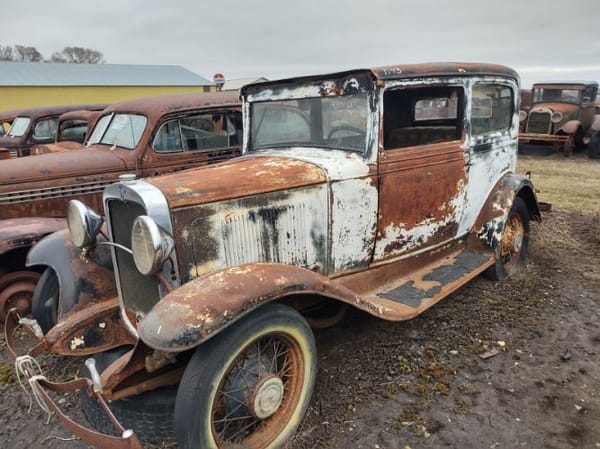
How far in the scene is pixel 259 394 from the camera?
7.43ft

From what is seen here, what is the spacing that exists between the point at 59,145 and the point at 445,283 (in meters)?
5.86

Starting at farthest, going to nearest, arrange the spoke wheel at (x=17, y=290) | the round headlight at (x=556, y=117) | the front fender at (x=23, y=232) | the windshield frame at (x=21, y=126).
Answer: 1. the round headlight at (x=556, y=117)
2. the windshield frame at (x=21, y=126)
3. the spoke wheel at (x=17, y=290)
4. the front fender at (x=23, y=232)

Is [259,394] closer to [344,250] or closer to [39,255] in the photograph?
[344,250]

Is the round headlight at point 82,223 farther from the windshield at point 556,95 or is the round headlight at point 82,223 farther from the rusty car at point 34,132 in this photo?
the windshield at point 556,95

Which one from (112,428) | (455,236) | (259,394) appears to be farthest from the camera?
(455,236)

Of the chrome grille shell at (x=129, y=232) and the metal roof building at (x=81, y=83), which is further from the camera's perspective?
the metal roof building at (x=81, y=83)

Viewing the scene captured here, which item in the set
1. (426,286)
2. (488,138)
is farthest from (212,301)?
(488,138)

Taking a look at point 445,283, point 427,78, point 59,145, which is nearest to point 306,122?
point 427,78

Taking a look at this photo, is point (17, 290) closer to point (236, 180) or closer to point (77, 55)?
point (236, 180)

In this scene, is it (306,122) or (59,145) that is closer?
(306,122)

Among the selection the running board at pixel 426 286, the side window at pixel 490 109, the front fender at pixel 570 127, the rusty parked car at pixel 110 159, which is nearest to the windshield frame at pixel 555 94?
the front fender at pixel 570 127

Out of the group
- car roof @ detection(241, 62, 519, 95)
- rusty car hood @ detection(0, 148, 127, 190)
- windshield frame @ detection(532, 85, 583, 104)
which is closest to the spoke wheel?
rusty car hood @ detection(0, 148, 127, 190)

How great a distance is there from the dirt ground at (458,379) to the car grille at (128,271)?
0.81m

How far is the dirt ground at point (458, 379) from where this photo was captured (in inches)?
97.8
